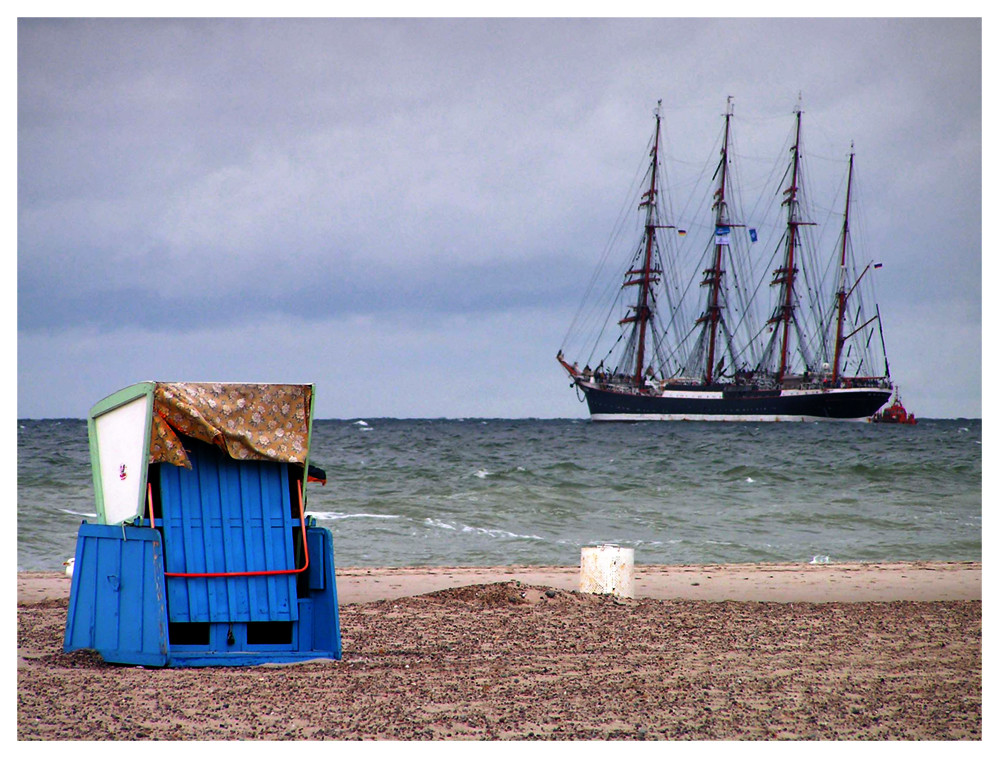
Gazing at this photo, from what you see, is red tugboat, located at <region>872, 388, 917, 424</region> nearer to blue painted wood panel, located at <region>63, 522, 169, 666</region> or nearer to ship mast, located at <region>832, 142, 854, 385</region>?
ship mast, located at <region>832, 142, 854, 385</region>

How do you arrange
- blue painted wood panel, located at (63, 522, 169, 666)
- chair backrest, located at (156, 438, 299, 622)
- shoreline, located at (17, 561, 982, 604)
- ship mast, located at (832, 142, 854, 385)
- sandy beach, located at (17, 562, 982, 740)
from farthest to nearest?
ship mast, located at (832, 142, 854, 385)
shoreline, located at (17, 561, 982, 604)
chair backrest, located at (156, 438, 299, 622)
blue painted wood panel, located at (63, 522, 169, 666)
sandy beach, located at (17, 562, 982, 740)

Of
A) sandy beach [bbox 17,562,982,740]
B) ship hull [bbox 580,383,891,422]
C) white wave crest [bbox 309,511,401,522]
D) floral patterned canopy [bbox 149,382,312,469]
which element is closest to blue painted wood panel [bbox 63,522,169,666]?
sandy beach [bbox 17,562,982,740]

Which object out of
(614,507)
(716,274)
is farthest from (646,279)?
(614,507)


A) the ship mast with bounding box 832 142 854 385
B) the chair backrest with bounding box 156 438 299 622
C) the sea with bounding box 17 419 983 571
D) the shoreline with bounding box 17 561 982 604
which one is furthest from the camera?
the ship mast with bounding box 832 142 854 385

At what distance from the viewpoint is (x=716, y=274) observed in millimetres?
69500

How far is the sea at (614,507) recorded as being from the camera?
14.1 metres

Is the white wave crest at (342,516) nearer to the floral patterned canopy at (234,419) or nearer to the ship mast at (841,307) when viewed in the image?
the floral patterned canopy at (234,419)

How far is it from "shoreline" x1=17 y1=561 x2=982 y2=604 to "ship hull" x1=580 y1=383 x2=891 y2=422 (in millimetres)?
62931

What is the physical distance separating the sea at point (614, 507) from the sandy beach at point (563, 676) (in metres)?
4.57

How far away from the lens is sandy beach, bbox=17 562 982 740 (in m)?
4.65

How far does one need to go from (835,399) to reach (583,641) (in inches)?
2721

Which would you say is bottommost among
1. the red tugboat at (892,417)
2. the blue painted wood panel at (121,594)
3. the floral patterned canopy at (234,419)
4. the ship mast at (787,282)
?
the red tugboat at (892,417)

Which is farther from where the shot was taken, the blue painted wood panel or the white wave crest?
the white wave crest

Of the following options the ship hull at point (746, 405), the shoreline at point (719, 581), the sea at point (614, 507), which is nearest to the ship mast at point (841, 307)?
the ship hull at point (746, 405)
